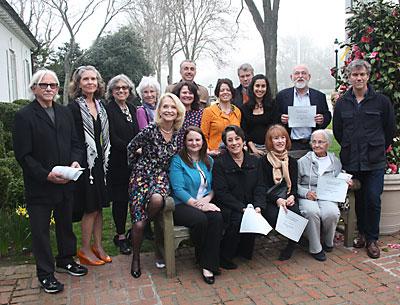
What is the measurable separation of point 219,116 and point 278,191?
1.09 meters

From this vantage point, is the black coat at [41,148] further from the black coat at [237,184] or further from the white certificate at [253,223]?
the white certificate at [253,223]

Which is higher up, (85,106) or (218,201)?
(85,106)

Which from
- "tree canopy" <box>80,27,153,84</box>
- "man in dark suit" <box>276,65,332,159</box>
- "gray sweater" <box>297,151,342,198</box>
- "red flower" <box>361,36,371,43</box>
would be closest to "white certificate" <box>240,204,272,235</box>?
"gray sweater" <box>297,151,342,198</box>

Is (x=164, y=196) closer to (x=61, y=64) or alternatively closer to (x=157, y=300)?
(x=157, y=300)

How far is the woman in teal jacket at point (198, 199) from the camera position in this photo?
4031mm

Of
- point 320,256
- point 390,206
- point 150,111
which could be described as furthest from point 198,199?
point 390,206

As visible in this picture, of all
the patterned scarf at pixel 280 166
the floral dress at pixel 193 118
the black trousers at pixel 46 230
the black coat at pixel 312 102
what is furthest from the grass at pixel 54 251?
the black coat at pixel 312 102

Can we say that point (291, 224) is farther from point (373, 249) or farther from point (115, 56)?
point (115, 56)

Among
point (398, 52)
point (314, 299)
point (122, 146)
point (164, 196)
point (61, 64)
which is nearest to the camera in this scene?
point (314, 299)

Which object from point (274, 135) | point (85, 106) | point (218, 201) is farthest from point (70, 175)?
point (274, 135)

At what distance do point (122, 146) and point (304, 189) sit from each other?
2.11 metres

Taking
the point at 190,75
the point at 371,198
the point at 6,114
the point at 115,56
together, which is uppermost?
the point at 115,56

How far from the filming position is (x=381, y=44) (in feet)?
16.2

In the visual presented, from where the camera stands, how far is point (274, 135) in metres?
4.58
